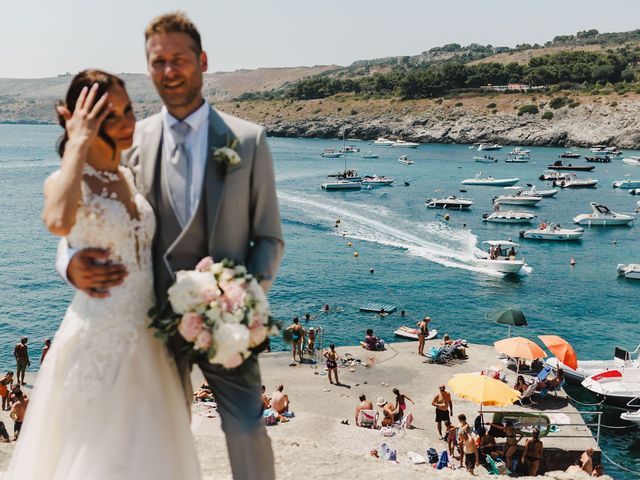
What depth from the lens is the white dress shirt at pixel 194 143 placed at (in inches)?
154

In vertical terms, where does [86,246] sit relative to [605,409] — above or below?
above

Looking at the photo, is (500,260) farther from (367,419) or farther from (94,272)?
(94,272)

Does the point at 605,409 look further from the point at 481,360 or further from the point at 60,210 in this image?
the point at 60,210

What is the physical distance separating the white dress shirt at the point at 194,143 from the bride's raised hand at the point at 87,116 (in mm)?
352

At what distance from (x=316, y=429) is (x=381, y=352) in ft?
28.2

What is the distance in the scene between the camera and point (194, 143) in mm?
3965

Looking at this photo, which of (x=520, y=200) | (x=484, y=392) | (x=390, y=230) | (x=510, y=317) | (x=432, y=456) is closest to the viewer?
(x=432, y=456)

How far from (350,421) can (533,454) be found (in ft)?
15.9

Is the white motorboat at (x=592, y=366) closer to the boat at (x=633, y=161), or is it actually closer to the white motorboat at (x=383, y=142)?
the boat at (x=633, y=161)

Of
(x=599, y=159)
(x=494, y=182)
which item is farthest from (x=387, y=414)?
(x=599, y=159)

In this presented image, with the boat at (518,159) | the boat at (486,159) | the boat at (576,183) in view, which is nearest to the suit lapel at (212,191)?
the boat at (576,183)

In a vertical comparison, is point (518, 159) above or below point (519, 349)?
above

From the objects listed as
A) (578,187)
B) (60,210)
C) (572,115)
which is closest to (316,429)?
(60,210)

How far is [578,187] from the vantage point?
259ft
